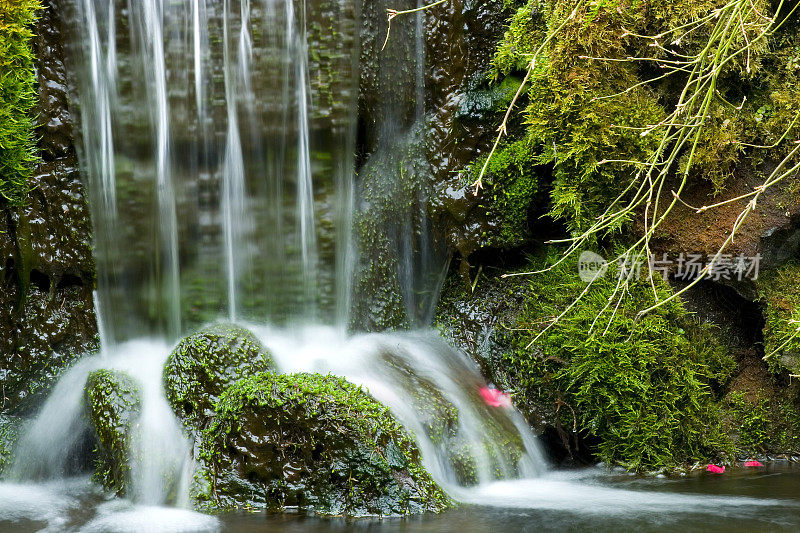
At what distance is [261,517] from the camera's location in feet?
12.5

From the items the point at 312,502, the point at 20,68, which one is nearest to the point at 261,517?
the point at 312,502

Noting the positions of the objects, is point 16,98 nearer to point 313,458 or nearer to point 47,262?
point 47,262

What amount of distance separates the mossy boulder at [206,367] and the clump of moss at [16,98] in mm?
1743

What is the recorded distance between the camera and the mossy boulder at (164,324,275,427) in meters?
4.50

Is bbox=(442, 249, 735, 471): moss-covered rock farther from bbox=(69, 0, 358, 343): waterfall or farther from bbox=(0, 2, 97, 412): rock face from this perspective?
bbox=(0, 2, 97, 412): rock face

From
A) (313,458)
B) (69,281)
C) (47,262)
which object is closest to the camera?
(313,458)

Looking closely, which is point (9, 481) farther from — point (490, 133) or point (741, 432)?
point (741, 432)

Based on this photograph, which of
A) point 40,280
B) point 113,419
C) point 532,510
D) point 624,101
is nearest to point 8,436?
point 113,419

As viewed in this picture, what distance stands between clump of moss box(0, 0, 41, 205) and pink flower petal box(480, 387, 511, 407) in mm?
3449

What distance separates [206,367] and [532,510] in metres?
2.06

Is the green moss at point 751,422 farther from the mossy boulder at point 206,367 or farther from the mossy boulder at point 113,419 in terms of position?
the mossy boulder at point 113,419

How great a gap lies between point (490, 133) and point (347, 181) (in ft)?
3.80

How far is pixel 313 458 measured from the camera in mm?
3984

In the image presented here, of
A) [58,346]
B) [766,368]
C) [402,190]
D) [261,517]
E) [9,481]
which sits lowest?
[261,517]
